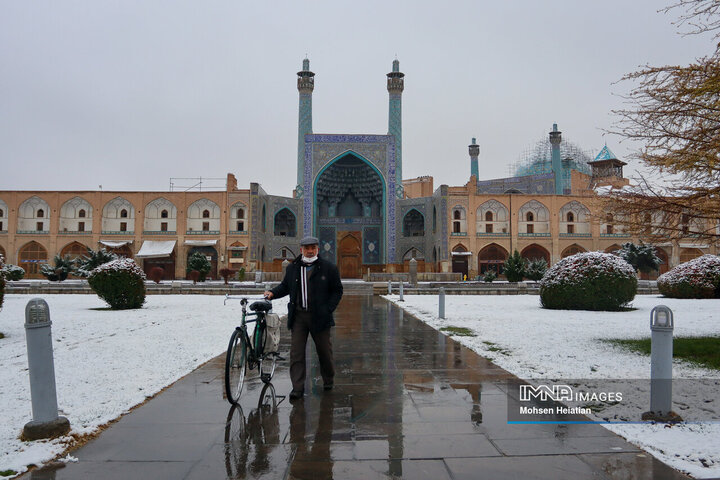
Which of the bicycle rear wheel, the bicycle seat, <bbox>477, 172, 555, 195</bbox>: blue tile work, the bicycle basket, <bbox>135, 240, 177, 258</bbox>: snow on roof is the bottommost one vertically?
the bicycle rear wheel

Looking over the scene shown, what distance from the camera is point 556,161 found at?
42.2m

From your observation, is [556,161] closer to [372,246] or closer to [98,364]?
[372,246]

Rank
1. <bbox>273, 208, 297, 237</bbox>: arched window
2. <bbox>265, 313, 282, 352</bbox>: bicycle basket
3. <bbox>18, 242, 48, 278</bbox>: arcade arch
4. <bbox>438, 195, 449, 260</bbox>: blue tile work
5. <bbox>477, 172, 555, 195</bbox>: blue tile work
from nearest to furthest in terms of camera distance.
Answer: <bbox>265, 313, 282, 352</bbox>: bicycle basket, <bbox>438, 195, 449, 260</bbox>: blue tile work, <bbox>18, 242, 48, 278</bbox>: arcade arch, <bbox>273, 208, 297, 237</bbox>: arched window, <bbox>477, 172, 555, 195</bbox>: blue tile work

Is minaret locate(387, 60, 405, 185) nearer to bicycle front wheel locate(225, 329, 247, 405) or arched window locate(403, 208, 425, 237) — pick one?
arched window locate(403, 208, 425, 237)

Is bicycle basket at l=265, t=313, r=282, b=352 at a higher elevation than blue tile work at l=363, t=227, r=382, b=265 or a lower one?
lower

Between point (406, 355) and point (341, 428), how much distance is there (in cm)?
275

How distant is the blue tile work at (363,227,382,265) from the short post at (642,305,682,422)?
32806 mm

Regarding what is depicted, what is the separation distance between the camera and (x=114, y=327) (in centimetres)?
838

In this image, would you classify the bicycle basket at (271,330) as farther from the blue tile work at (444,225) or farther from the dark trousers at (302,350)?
the blue tile work at (444,225)

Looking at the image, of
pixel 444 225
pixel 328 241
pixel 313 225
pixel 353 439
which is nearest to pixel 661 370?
pixel 353 439

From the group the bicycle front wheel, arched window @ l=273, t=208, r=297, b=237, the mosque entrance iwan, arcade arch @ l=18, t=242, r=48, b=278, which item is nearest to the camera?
the bicycle front wheel

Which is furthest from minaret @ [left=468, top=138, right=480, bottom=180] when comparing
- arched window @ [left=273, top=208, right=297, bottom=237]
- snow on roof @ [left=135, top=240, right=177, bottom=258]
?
snow on roof @ [left=135, top=240, right=177, bottom=258]

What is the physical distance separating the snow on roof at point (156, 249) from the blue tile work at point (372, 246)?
529 inches

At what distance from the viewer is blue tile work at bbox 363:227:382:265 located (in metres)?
36.4
